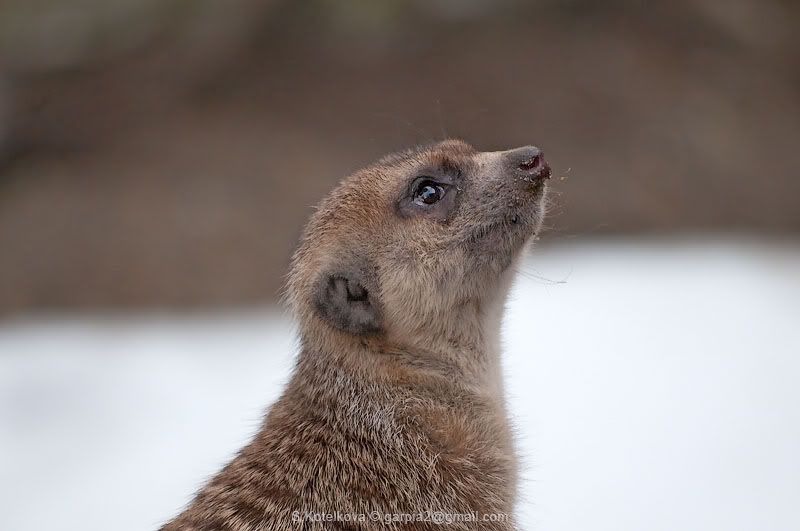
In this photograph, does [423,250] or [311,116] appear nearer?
[423,250]

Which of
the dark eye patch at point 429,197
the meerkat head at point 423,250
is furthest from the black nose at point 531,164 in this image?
the dark eye patch at point 429,197

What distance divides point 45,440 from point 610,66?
4.52 meters

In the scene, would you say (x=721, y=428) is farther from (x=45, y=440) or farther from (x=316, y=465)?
(x=45, y=440)

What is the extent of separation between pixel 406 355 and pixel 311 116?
16.3 feet

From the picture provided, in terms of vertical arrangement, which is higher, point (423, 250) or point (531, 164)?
point (531, 164)

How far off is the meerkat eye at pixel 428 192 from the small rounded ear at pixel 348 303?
24 centimetres

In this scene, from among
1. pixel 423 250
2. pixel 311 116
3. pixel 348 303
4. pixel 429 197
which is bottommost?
pixel 348 303

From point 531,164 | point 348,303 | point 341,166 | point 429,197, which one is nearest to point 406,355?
point 348,303

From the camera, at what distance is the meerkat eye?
2400mm

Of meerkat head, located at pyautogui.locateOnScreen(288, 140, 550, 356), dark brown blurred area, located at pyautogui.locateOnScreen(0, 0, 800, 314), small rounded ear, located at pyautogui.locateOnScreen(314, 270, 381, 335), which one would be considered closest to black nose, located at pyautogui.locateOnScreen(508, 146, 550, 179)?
meerkat head, located at pyautogui.locateOnScreen(288, 140, 550, 356)

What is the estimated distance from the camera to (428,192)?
241 cm

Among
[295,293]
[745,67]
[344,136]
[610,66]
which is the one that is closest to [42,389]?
[344,136]

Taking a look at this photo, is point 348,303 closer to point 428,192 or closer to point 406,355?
point 406,355

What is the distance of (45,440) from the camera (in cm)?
486
